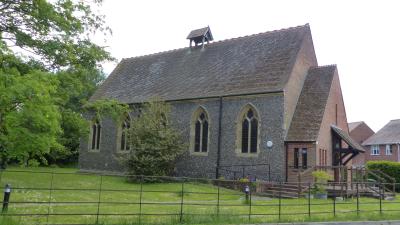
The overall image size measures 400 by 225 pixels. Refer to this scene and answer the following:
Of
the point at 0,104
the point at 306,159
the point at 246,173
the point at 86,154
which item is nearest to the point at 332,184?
the point at 306,159

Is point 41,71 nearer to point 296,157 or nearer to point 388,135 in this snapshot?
point 296,157

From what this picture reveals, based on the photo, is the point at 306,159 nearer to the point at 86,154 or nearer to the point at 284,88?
the point at 284,88

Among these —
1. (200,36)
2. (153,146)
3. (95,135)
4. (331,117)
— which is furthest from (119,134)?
(331,117)

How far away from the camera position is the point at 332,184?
69.6ft

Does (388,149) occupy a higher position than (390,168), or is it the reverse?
(388,149)

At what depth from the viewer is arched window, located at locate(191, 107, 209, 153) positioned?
28.3m

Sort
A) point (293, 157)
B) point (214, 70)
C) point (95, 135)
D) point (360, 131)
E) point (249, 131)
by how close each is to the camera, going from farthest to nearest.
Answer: point (360, 131) < point (95, 135) < point (214, 70) < point (249, 131) < point (293, 157)

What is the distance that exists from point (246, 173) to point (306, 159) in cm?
385

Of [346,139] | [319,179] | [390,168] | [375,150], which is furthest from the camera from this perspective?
[375,150]

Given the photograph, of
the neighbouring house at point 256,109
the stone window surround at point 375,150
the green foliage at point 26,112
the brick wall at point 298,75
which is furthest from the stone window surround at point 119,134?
the stone window surround at point 375,150

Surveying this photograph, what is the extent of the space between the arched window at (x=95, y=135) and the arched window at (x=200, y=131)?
1031 cm

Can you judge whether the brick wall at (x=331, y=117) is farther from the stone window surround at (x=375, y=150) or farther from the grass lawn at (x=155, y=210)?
the stone window surround at (x=375, y=150)

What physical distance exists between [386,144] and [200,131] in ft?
130

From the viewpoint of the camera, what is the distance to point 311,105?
84.9ft
